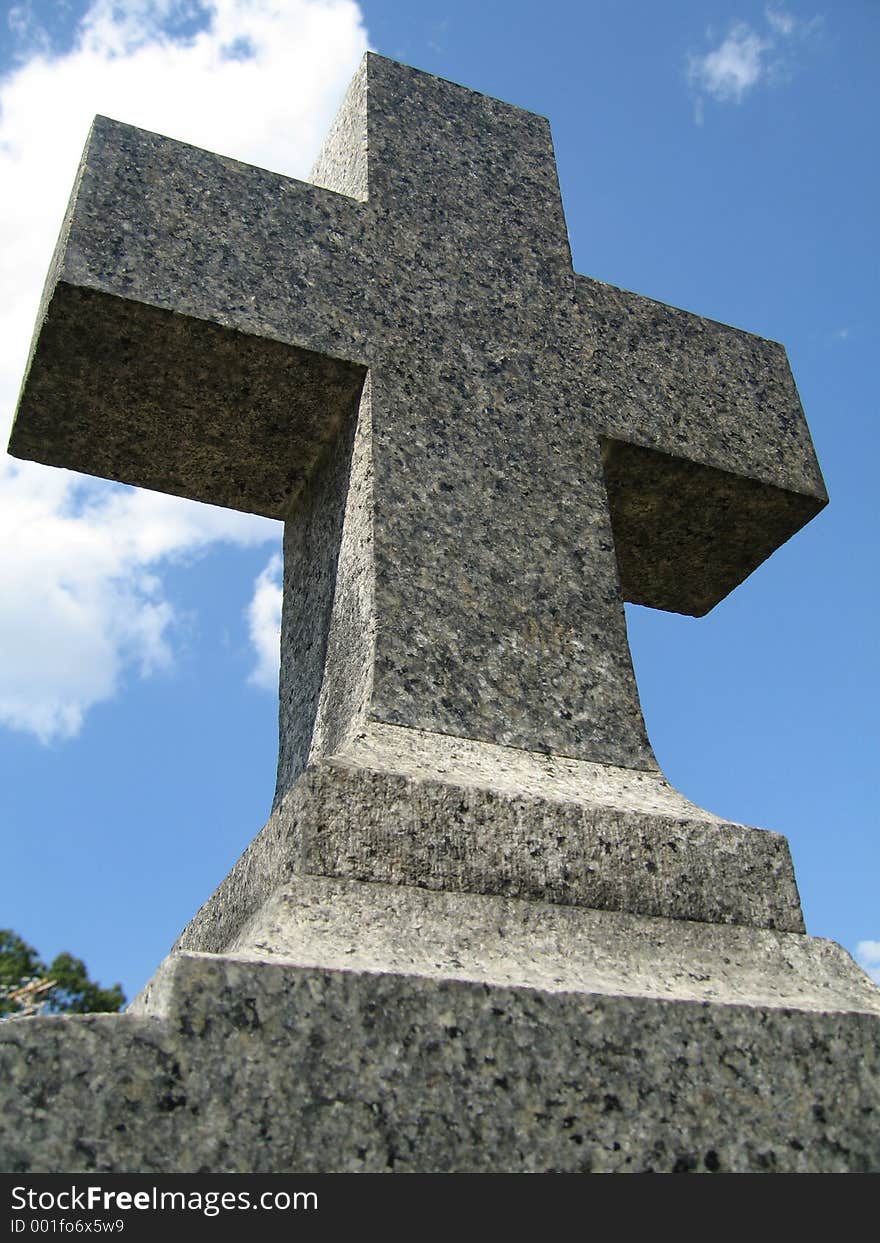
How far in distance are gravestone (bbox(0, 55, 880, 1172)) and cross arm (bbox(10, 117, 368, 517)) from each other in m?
0.01

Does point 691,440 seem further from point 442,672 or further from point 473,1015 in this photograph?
point 473,1015

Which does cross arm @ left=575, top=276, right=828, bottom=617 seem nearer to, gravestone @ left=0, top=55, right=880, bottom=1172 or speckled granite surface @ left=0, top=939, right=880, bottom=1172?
gravestone @ left=0, top=55, right=880, bottom=1172

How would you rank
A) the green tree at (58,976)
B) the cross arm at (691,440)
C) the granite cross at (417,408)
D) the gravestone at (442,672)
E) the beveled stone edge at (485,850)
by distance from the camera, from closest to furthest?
the gravestone at (442,672) < the beveled stone edge at (485,850) < the granite cross at (417,408) < the cross arm at (691,440) < the green tree at (58,976)

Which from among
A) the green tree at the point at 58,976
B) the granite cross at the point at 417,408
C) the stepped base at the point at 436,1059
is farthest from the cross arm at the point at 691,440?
the green tree at the point at 58,976

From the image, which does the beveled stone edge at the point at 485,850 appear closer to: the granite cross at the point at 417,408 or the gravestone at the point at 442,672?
the gravestone at the point at 442,672

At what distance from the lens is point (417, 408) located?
2955 millimetres

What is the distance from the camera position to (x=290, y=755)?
296cm

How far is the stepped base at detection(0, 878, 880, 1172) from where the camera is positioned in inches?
58.8

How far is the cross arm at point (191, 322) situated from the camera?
2807mm

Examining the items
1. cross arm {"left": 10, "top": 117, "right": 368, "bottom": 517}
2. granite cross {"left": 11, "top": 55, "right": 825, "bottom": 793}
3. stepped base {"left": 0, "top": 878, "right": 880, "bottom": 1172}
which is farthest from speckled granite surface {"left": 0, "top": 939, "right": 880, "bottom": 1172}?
cross arm {"left": 10, "top": 117, "right": 368, "bottom": 517}

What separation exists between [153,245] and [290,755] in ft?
4.62

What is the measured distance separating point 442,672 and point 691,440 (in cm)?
135
